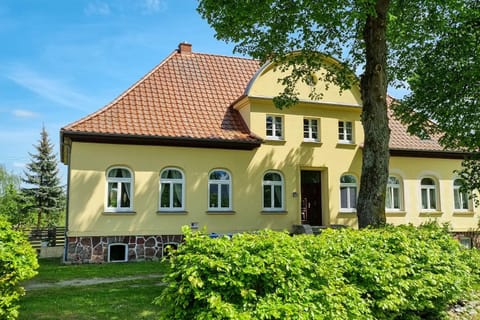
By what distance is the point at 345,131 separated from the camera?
61.1ft

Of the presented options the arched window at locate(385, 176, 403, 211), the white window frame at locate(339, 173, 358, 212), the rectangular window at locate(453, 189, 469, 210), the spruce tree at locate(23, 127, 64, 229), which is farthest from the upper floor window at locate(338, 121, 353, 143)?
the spruce tree at locate(23, 127, 64, 229)

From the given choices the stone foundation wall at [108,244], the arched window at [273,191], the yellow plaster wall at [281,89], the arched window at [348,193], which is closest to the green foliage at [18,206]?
the stone foundation wall at [108,244]

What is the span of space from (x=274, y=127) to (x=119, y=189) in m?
6.95

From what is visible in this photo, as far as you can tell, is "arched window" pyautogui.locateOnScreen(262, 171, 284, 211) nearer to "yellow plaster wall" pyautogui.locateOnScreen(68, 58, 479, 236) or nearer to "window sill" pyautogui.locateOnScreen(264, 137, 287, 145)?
"yellow plaster wall" pyautogui.locateOnScreen(68, 58, 479, 236)

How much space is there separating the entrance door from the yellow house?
45 millimetres

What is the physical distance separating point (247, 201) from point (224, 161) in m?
1.88

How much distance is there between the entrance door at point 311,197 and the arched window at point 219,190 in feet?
12.1

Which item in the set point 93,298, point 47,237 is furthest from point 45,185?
point 93,298

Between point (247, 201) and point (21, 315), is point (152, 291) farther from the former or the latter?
point (247, 201)

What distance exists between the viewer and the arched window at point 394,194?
750 inches

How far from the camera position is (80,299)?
8.13 metres

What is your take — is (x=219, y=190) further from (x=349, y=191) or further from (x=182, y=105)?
(x=349, y=191)

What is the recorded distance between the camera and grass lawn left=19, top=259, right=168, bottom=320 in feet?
22.9

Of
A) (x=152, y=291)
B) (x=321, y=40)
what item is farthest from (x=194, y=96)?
(x=152, y=291)
